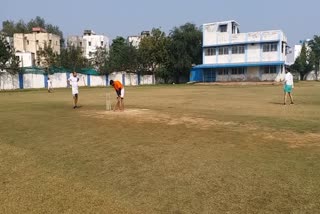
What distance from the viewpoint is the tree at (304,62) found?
74.5 metres

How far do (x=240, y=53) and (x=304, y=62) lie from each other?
28.2 metres

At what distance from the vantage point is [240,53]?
5453cm

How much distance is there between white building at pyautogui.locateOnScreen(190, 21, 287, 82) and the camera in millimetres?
52062

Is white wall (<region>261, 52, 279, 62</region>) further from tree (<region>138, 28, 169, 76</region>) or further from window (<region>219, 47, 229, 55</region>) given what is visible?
tree (<region>138, 28, 169, 76</region>)

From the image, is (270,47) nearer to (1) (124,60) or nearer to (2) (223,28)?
(2) (223,28)

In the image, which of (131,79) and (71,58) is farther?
(131,79)

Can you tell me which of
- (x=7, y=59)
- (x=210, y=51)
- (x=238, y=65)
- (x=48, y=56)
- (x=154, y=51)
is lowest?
(x=238, y=65)

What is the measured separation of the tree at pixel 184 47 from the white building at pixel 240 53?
2266 millimetres

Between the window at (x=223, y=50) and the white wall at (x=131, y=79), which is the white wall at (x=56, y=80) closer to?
the white wall at (x=131, y=79)

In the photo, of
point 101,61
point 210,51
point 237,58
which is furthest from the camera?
point 101,61


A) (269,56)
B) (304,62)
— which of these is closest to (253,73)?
(269,56)

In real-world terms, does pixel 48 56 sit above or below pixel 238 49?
below

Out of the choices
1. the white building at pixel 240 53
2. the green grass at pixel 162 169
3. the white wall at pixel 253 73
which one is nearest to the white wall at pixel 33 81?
the white building at pixel 240 53

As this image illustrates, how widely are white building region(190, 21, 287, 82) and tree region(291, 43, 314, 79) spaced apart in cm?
2148
